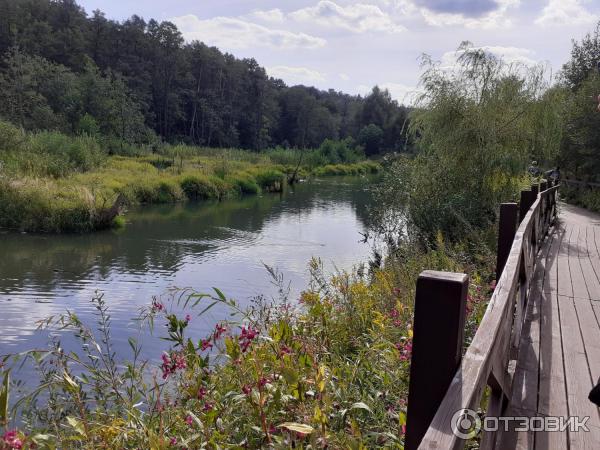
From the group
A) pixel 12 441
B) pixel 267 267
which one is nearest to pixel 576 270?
pixel 267 267

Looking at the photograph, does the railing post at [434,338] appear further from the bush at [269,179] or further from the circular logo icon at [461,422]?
the bush at [269,179]

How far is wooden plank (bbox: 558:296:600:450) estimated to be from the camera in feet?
7.48

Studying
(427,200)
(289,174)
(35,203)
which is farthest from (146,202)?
(289,174)

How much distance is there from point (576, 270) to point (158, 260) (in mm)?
9111

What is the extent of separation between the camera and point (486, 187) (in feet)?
34.4

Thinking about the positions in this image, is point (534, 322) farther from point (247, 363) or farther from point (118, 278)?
point (118, 278)

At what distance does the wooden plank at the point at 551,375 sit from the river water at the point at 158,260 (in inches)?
103

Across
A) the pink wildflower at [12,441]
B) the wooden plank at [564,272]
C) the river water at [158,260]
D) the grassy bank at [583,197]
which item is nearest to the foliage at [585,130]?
the grassy bank at [583,197]

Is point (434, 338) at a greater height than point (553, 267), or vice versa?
point (434, 338)

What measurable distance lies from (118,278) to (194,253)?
2870mm

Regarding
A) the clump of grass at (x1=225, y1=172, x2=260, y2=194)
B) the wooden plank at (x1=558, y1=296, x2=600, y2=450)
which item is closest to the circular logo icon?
the wooden plank at (x1=558, y1=296, x2=600, y2=450)

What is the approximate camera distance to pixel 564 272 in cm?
584

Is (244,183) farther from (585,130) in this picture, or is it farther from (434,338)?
(434,338)

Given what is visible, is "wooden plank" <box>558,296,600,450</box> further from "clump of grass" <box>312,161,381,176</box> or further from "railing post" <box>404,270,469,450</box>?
"clump of grass" <box>312,161,381,176</box>
